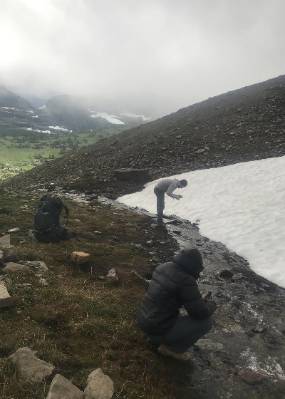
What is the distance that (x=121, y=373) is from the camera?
28.0 feet

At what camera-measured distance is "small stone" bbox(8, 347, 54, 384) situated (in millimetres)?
7601

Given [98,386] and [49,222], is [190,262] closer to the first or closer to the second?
[98,386]

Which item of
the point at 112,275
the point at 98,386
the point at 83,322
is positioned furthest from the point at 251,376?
the point at 112,275

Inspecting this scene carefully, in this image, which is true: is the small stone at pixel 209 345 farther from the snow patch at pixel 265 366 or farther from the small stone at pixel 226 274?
the small stone at pixel 226 274

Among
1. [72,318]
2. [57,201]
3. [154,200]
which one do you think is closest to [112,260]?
[57,201]

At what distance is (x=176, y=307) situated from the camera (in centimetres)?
936

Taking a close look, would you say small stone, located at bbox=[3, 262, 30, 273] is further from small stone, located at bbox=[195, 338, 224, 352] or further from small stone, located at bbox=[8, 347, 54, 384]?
small stone, located at bbox=[195, 338, 224, 352]

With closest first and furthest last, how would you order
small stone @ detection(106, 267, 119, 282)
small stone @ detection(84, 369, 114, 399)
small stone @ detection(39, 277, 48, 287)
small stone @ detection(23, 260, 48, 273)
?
small stone @ detection(84, 369, 114, 399) < small stone @ detection(39, 277, 48, 287) < small stone @ detection(23, 260, 48, 273) < small stone @ detection(106, 267, 119, 282)

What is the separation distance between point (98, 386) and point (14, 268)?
238 inches

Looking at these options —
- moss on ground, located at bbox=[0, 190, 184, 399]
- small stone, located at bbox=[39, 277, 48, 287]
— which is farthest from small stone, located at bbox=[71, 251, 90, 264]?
small stone, located at bbox=[39, 277, 48, 287]

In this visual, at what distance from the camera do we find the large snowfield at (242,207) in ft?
55.9

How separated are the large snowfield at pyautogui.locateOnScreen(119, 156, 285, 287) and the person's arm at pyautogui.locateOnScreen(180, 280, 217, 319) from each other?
6436 millimetres

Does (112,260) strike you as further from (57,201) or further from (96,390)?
(96,390)

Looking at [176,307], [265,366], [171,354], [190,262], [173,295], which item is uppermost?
[190,262]
